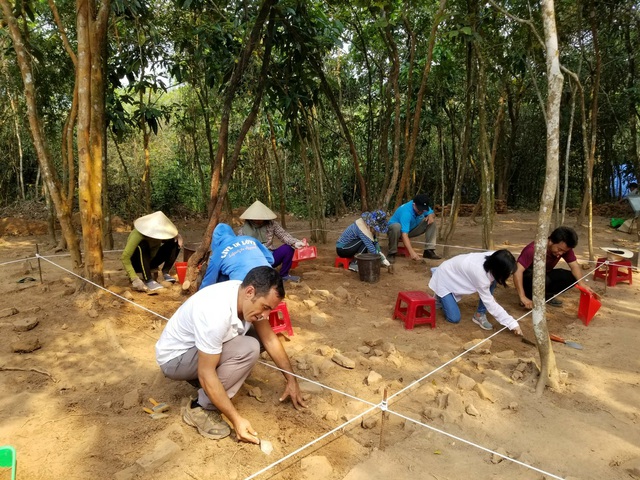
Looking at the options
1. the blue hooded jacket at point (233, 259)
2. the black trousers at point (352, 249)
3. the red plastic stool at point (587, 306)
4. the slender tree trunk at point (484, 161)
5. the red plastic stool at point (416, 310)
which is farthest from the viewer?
the black trousers at point (352, 249)

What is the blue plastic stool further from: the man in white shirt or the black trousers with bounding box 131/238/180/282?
the black trousers with bounding box 131/238/180/282

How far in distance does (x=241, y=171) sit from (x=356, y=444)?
9873mm

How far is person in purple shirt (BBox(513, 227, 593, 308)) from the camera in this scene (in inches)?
158

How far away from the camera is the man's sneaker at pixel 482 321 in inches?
158

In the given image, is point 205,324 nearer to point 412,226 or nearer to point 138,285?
point 138,285

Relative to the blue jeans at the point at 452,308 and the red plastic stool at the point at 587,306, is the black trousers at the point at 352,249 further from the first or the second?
the red plastic stool at the point at 587,306

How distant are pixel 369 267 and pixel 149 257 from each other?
2531 millimetres

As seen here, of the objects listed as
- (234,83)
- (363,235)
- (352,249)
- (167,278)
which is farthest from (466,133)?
(167,278)

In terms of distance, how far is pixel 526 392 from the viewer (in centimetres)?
291

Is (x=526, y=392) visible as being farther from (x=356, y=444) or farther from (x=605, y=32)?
(x=605, y=32)

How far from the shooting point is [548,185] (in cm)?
272

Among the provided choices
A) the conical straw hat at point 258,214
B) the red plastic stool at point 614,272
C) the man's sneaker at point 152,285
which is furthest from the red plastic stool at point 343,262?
the red plastic stool at point 614,272

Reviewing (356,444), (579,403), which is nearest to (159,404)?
(356,444)

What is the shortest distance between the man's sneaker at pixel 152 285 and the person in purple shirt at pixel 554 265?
12.1 ft
